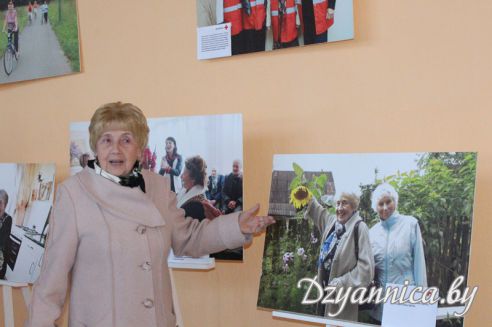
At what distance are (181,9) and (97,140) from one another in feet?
2.36

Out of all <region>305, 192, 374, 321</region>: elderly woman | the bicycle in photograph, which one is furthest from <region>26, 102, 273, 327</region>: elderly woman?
the bicycle in photograph

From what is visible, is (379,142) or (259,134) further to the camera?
(259,134)

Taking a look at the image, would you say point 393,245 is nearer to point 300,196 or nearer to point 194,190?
point 300,196

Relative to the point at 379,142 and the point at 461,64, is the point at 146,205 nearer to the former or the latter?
the point at 379,142

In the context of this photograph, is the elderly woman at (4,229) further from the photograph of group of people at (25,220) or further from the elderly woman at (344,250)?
the elderly woman at (344,250)

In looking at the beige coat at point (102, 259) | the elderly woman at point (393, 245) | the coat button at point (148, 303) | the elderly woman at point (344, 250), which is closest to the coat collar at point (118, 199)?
the beige coat at point (102, 259)

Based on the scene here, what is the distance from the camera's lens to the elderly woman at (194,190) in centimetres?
186

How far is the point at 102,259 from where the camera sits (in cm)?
144

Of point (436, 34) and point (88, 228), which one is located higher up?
point (436, 34)

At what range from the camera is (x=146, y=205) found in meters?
1.51

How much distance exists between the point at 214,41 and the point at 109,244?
0.84 m

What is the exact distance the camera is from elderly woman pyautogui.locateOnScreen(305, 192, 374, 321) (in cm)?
142

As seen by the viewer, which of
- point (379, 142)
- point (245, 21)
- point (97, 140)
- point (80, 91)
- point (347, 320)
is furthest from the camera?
point (80, 91)

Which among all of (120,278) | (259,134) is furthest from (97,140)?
(259,134)
